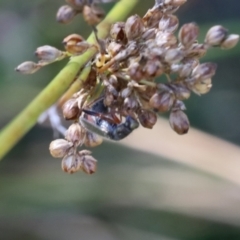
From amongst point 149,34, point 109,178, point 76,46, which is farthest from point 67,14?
point 109,178

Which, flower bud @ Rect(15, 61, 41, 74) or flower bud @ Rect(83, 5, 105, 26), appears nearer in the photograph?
flower bud @ Rect(83, 5, 105, 26)

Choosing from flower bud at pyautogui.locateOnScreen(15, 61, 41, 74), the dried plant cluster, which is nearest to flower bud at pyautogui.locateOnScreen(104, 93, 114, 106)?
the dried plant cluster

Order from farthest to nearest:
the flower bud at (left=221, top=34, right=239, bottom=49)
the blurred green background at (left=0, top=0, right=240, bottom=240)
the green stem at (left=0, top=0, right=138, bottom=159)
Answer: the blurred green background at (left=0, top=0, right=240, bottom=240), the green stem at (left=0, top=0, right=138, bottom=159), the flower bud at (left=221, top=34, right=239, bottom=49)

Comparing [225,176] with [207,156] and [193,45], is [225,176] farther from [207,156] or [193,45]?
[193,45]

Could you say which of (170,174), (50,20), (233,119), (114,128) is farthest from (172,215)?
(114,128)

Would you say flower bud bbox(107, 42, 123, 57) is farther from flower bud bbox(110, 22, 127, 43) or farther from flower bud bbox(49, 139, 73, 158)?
flower bud bbox(49, 139, 73, 158)
